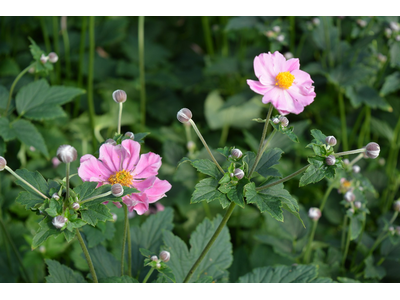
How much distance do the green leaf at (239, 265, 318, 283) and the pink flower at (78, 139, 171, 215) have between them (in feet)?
1.52

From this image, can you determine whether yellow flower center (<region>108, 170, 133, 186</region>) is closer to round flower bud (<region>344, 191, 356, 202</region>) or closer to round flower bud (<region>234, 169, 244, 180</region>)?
round flower bud (<region>234, 169, 244, 180</region>)

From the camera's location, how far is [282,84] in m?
1.05

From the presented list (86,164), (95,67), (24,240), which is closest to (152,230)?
(86,164)

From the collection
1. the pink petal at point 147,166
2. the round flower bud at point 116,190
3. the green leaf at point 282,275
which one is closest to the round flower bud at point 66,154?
the round flower bud at point 116,190

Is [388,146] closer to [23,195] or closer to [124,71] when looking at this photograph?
[124,71]

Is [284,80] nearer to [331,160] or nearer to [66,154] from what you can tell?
[331,160]

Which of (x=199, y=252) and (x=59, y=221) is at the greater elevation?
(x=59, y=221)

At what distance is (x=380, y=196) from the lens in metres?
2.23

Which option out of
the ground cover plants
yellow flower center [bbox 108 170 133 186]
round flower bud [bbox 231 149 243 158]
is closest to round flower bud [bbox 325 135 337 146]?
the ground cover plants

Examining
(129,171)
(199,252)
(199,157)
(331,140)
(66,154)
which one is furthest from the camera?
(199,157)

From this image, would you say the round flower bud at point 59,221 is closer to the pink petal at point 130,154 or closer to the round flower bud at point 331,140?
the pink petal at point 130,154

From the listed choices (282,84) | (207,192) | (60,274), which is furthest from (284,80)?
(60,274)

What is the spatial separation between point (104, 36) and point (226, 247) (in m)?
A: 1.87

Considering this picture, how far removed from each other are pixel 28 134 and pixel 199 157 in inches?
30.7
